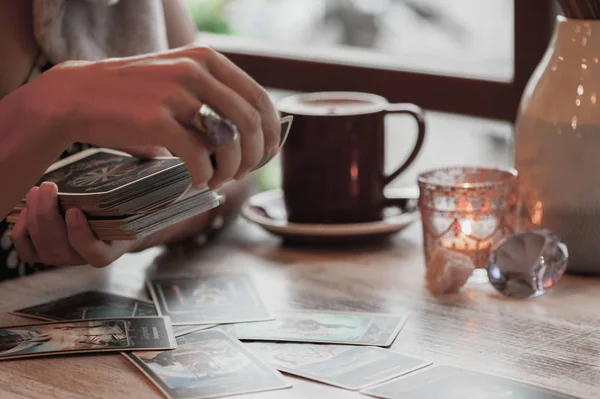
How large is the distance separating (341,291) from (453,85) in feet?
2.17

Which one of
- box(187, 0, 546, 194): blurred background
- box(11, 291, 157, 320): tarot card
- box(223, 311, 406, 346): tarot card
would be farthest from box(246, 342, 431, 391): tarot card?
box(187, 0, 546, 194): blurred background

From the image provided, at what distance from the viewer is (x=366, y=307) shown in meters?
1.02

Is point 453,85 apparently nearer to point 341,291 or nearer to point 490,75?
point 490,75

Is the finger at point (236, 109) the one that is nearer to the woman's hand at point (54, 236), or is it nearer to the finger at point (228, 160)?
the finger at point (228, 160)

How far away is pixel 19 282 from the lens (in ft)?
3.74

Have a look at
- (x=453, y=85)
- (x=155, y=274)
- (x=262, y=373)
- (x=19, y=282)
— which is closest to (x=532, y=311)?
(x=262, y=373)

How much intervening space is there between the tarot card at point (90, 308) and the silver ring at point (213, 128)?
0.29m

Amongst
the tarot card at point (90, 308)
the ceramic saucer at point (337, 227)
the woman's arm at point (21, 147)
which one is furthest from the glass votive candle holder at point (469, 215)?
the woman's arm at point (21, 147)

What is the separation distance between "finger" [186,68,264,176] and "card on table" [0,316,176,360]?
0.75ft

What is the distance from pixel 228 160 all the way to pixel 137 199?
8.2 inches

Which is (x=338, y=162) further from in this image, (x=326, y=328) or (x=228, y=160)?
(x=228, y=160)

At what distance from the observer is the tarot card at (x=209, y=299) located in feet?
3.24

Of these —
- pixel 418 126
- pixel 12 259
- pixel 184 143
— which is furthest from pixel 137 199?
pixel 418 126

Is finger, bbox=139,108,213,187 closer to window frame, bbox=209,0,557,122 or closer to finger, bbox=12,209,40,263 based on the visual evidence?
finger, bbox=12,209,40,263
